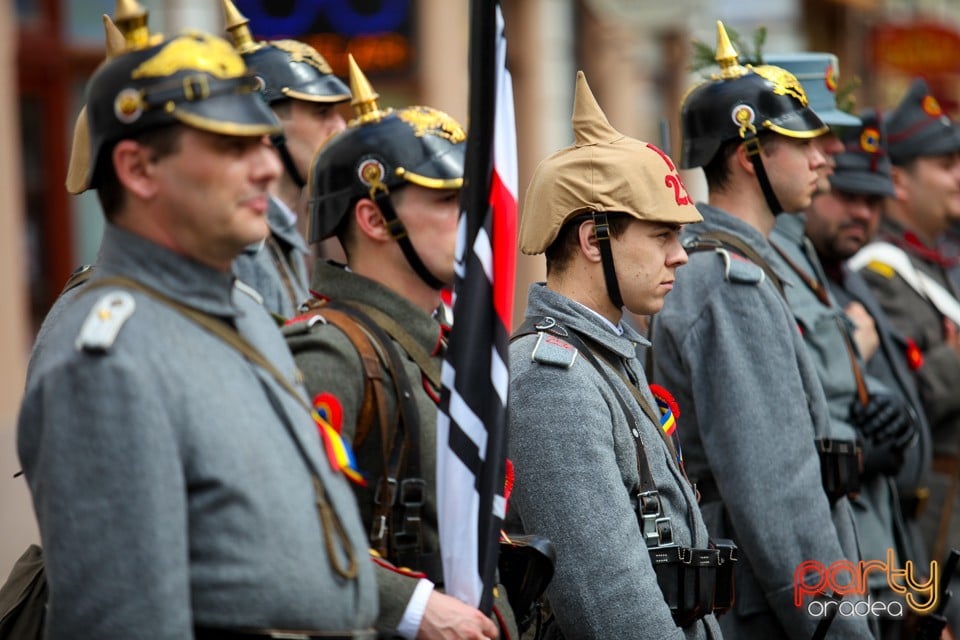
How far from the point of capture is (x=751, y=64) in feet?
19.3

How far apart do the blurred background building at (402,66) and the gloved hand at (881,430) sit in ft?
4.05

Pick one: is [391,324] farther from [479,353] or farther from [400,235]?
[479,353]

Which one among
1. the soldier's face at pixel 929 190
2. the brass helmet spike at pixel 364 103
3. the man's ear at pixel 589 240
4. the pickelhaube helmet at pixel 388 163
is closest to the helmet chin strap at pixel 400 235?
the pickelhaube helmet at pixel 388 163

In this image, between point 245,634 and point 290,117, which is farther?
point 290,117

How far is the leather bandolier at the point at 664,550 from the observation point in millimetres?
4219

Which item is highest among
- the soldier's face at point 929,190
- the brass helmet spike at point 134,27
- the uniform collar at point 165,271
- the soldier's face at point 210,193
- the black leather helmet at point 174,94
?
the brass helmet spike at point 134,27

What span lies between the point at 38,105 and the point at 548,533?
9.13 m

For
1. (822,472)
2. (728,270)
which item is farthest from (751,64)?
(822,472)

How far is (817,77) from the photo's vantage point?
20.4 feet

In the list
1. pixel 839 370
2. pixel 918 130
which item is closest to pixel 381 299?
pixel 839 370

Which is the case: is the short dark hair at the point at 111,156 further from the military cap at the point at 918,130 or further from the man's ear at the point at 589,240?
the military cap at the point at 918,130

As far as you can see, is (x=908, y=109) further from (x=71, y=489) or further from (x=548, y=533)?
(x=71, y=489)

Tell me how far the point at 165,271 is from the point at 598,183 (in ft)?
5.42

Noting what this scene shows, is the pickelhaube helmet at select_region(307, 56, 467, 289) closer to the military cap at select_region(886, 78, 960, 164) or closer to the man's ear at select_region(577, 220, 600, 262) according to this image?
the man's ear at select_region(577, 220, 600, 262)
